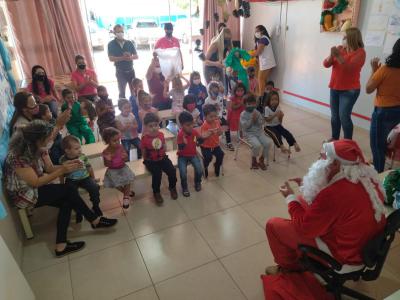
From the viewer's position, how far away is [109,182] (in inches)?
108


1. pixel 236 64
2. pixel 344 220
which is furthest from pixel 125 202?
pixel 236 64

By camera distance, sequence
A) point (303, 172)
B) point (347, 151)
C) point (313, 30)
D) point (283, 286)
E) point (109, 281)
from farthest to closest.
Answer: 1. point (313, 30)
2. point (303, 172)
3. point (109, 281)
4. point (283, 286)
5. point (347, 151)

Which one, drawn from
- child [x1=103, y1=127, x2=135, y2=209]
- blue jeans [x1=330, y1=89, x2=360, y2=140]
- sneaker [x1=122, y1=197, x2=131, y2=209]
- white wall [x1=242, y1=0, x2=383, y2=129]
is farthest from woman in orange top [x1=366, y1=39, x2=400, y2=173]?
sneaker [x1=122, y1=197, x2=131, y2=209]

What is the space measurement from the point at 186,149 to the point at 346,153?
6.04 feet

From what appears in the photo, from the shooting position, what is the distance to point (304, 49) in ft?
17.0

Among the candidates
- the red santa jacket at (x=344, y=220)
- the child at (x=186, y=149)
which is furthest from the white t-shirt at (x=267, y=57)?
the red santa jacket at (x=344, y=220)

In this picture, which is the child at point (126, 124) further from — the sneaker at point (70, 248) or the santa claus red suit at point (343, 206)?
the santa claus red suit at point (343, 206)

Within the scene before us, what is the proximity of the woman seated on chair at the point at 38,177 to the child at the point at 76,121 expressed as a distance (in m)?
1.30

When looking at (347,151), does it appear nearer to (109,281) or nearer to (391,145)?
(109,281)

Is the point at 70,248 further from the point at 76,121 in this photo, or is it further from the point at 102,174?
the point at 76,121

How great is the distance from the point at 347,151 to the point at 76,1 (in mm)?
5947

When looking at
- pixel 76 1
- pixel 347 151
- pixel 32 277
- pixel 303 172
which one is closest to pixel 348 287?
pixel 347 151

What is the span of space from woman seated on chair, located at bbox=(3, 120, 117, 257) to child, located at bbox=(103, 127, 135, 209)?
1.14ft

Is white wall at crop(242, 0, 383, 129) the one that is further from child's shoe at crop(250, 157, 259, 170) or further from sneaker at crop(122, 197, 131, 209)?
sneaker at crop(122, 197, 131, 209)
